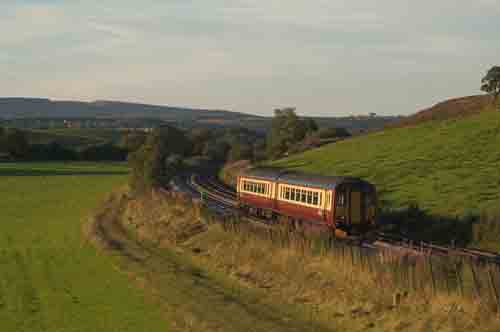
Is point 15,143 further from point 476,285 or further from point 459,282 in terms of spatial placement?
point 476,285

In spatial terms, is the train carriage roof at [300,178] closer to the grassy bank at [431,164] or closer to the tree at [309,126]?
the grassy bank at [431,164]

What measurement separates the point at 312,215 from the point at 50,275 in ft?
41.9

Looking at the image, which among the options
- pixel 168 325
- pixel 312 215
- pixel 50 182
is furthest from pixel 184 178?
pixel 168 325

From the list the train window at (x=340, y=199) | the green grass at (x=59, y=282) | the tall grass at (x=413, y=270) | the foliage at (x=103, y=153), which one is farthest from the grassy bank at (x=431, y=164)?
the foliage at (x=103, y=153)

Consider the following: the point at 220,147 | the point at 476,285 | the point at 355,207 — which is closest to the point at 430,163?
the point at 355,207

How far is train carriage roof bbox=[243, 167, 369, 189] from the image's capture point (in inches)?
1206

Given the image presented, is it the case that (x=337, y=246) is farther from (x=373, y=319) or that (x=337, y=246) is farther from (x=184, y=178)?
(x=184, y=178)

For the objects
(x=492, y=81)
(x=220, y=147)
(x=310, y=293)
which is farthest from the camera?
(x=220, y=147)

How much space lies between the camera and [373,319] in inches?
686

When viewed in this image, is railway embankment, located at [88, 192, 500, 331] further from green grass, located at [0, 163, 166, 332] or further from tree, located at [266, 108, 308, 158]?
tree, located at [266, 108, 308, 158]

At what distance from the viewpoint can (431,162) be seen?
52031 mm

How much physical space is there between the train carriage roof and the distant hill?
136 ft

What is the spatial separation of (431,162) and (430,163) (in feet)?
1.50

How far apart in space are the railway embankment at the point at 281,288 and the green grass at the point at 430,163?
1202 centimetres
